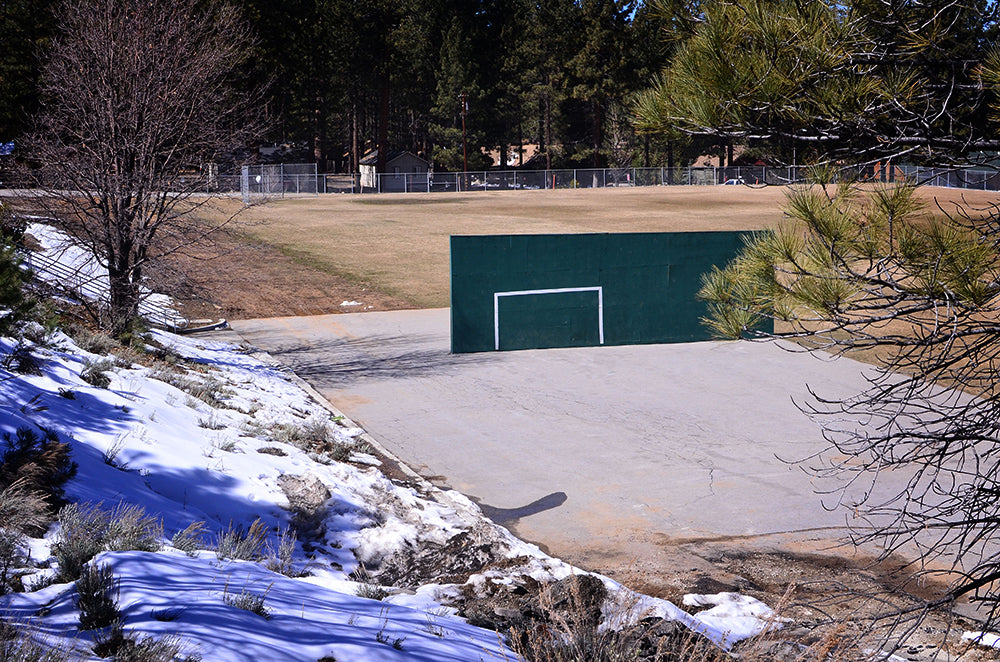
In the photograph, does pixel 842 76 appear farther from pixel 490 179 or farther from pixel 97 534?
pixel 490 179

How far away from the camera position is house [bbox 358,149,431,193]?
77438 millimetres

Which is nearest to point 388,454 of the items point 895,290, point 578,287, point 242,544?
point 242,544

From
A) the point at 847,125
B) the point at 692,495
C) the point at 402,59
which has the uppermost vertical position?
the point at 402,59

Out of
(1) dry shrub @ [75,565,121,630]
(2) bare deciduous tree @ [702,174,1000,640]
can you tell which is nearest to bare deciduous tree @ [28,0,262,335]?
(1) dry shrub @ [75,565,121,630]

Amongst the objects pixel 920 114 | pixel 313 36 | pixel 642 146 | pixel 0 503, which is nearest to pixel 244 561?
pixel 0 503

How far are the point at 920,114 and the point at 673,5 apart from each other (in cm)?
174

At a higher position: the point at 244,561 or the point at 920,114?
the point at 920,114

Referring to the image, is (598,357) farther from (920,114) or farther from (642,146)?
(642,146)

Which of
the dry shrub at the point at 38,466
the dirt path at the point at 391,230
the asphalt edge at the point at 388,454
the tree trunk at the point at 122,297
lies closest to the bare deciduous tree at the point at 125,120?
the tree trunk at the point at 122,297

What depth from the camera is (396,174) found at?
7694cm

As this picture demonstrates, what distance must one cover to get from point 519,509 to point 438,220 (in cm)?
4103

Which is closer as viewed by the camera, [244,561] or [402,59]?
[244,561]

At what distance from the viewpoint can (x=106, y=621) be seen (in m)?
5.05

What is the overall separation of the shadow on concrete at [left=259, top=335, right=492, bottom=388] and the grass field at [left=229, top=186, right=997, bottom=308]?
4.71 meters
